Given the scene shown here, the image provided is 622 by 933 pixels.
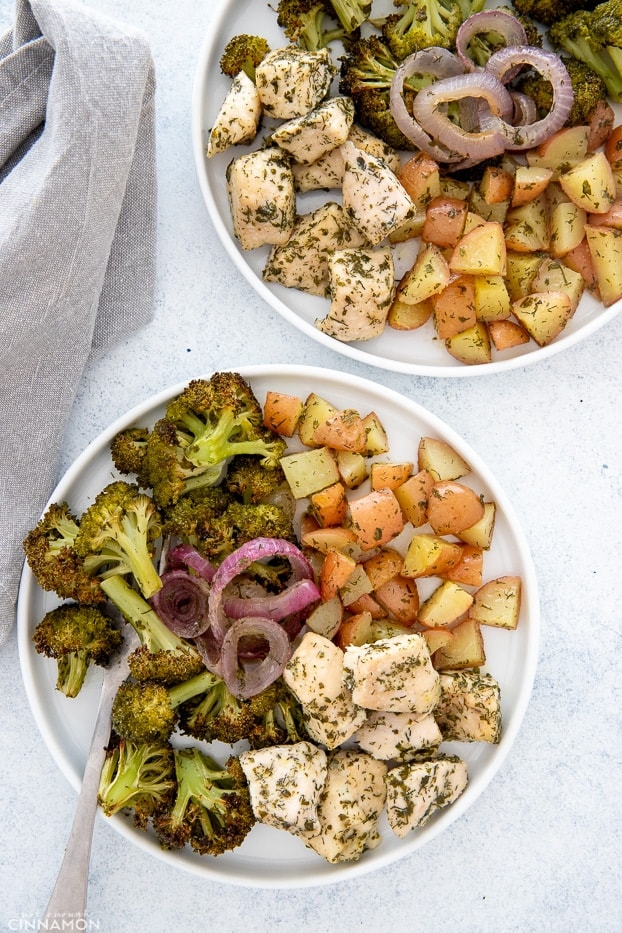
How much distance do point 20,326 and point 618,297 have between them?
6.34ft

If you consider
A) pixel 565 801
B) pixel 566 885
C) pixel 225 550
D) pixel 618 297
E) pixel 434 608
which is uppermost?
pixel 225 550

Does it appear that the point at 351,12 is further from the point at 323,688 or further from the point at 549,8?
the point at 323,688

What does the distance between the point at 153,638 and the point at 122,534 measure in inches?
13.4

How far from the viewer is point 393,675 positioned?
235 centimetres

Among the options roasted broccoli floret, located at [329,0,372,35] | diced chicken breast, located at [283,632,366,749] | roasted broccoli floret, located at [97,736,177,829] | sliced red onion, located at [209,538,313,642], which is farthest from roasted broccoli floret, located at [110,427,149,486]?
roasted broccoli floret, located at [329,0,372,35]

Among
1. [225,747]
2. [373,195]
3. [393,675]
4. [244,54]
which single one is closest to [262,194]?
[373,195]

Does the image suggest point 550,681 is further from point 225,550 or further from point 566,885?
point 225,550

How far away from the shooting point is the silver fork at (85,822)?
235cm

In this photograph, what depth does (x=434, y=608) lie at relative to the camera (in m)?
2.54

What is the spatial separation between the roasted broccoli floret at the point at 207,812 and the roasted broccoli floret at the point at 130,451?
96 cm

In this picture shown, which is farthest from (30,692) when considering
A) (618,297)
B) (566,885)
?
(618,297)

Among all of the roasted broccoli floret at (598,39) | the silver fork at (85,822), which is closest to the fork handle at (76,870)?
the silver fork at (85,822)

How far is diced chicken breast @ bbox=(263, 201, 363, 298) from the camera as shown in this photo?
2.55m

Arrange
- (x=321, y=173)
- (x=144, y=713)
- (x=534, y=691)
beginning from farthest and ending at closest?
(x=534, y=691) < (x=321, y=173) < (x=144, y=713)
